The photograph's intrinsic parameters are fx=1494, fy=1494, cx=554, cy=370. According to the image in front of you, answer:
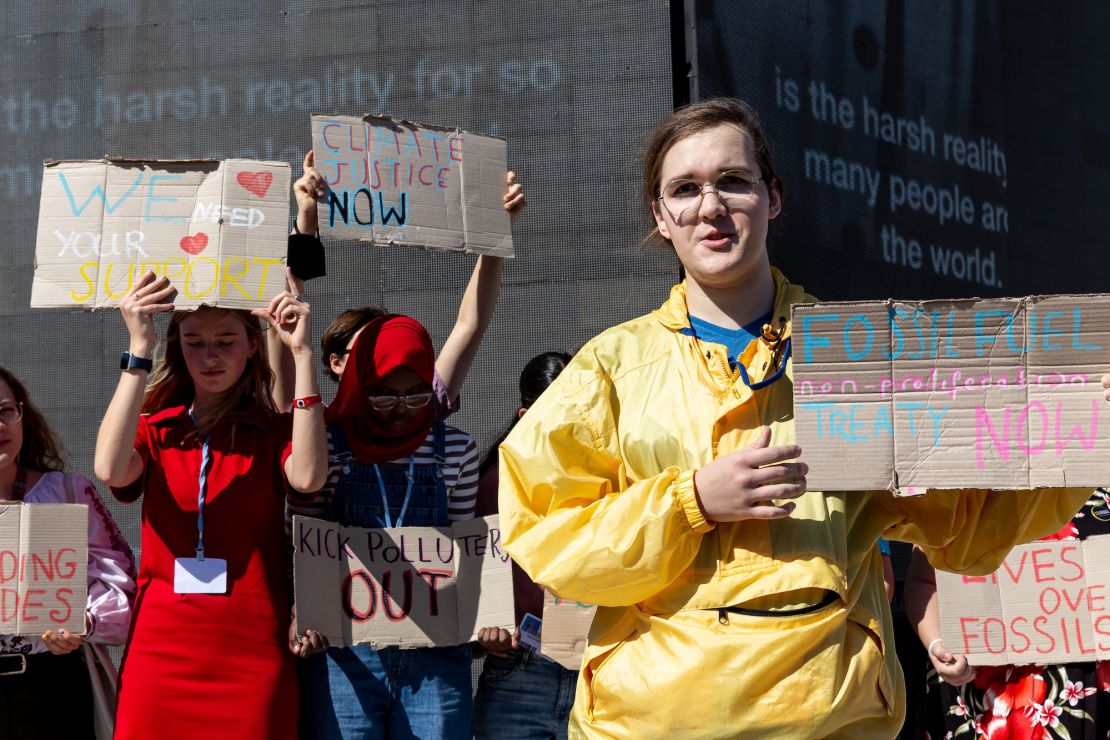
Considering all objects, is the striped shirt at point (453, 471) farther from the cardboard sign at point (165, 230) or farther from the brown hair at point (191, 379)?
the cardboard sign at point (165, 230)

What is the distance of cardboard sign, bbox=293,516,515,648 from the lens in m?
3.63

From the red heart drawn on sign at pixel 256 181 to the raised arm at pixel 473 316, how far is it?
0.66 metres

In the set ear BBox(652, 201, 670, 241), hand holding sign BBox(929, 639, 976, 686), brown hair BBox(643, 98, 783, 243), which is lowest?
hand holding sign BBox(929, 639, 976, 686)

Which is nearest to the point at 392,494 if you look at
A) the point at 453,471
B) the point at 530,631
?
the point at 453,471

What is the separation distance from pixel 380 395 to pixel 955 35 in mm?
3800

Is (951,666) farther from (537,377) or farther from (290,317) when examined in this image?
(290,317)

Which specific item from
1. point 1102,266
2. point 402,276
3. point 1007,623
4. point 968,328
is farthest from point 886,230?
point 968,328

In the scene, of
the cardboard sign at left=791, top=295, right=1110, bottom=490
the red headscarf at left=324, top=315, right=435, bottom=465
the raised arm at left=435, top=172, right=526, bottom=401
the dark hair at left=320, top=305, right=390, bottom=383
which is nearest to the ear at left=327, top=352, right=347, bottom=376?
the dark hair at left=320, top=305, right=390, bottom=383

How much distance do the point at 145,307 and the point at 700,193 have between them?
178 cm

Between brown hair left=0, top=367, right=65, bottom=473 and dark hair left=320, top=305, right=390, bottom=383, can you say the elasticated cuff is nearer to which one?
dark hair left=320, top=305, right=390, bottom=383

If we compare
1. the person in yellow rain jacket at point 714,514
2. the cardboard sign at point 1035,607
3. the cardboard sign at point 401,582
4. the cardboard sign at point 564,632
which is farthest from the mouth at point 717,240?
the cardboard sign at point 1035,607

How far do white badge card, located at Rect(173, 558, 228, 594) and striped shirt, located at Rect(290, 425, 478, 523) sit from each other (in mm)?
305

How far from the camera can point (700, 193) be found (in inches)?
97.0

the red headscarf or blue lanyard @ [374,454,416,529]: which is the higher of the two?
the red headscarf
